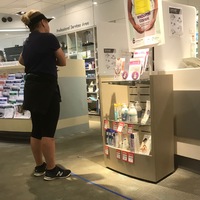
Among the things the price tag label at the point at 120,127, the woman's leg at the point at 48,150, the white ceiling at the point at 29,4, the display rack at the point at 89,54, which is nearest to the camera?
the woman's leg at the point at 48,150

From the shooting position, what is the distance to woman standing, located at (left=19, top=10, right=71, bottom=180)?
2.25 m

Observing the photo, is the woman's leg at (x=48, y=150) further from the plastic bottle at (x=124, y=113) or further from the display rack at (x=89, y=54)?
the display rack at (x=89, y=54)

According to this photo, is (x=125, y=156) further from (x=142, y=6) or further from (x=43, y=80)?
(x=142, y=6)

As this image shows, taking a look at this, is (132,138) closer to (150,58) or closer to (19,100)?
(150,58)

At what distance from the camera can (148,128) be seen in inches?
94.1

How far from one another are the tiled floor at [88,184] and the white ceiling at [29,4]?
17.6 feet

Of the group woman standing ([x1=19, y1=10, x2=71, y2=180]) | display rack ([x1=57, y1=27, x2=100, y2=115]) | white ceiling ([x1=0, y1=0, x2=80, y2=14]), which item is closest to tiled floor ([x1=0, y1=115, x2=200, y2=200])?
woman standing ([x1=19, y1=10, x2=71, y2=180])

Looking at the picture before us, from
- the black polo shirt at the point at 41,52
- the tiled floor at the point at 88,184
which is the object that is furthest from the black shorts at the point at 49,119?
the tiled floor at the point at 88,184

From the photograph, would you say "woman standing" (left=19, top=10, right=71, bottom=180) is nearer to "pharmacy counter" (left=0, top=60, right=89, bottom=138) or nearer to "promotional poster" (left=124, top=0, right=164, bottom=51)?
"promotional poster" (left=124, top=0, right=164, bottom=51)

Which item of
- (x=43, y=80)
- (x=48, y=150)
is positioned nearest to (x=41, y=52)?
(x=43, y=80)

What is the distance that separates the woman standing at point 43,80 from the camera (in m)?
2.25

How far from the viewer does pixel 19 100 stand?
13.3ft

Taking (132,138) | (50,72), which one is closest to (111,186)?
(132,138)

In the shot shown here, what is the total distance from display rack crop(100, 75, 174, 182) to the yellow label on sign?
2.16 feet
